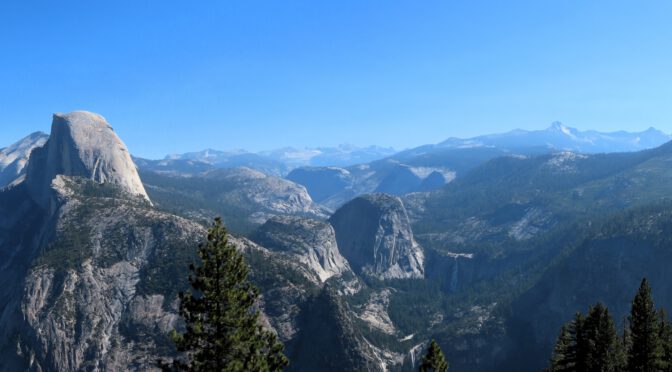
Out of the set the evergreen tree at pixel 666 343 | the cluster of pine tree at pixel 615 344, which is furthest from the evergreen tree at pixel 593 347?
the evergreen tree at pixel 666 343

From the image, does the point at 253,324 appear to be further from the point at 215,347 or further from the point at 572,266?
the point at 572,266

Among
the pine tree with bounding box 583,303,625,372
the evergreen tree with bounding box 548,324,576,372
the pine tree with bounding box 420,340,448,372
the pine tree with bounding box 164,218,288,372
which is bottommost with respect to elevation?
the evergreen tree with bounding box 548,324,576,372

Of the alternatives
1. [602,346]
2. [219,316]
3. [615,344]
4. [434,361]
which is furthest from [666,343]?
[219,316]

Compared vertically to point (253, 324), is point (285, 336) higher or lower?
lower

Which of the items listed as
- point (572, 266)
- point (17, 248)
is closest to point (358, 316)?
point (572, 266)

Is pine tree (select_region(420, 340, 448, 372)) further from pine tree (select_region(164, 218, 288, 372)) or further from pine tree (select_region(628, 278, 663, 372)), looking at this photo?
pine tree (select_region(628, 278, 663, 372))

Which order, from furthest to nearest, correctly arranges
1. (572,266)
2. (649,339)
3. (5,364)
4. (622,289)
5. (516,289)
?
(516,289) < (572,266) < (622,289) < (5,364) < (649,339)

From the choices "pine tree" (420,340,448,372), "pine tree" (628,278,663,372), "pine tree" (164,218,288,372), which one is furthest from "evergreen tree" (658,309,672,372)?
"pine tree" (164,218,288,372)

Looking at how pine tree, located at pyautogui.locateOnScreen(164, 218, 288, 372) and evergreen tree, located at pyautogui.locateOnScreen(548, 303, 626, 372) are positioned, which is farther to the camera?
evergreen tree, located at pyautogui.locateOnScreen(548, 303, 626, 372)
